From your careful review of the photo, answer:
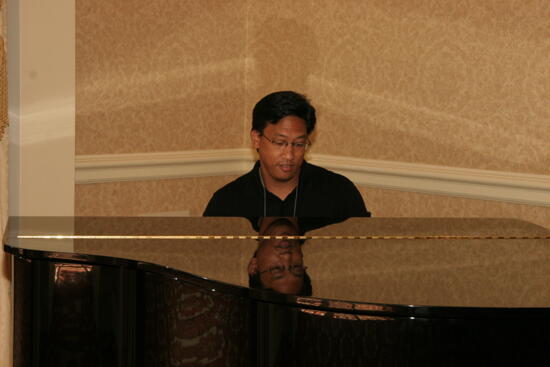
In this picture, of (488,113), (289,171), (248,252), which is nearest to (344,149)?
(488,113)

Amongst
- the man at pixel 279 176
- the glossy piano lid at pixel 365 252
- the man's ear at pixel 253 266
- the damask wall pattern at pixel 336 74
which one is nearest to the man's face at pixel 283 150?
the man at pixel 279 176

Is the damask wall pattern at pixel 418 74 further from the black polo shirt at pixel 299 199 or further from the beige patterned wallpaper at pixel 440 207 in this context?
the black polo shirt at pixel 299 199

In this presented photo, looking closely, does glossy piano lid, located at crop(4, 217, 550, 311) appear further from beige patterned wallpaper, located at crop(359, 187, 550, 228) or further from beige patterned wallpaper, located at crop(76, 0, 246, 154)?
beige patterned wallpaper, located at crop(76, 0, 246, 154)

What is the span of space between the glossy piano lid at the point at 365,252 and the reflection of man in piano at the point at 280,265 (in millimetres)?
22

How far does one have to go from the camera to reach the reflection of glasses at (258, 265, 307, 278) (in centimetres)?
189

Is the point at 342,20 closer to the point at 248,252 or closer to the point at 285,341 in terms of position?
the point at 248,252

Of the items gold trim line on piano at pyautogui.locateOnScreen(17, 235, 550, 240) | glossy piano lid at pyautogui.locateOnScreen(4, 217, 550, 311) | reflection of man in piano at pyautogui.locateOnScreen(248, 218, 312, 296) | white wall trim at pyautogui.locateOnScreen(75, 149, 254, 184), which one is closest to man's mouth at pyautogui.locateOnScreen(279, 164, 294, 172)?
glossy piano lid at pyautogui.locateOnScreen(4, 217, 550, 311)

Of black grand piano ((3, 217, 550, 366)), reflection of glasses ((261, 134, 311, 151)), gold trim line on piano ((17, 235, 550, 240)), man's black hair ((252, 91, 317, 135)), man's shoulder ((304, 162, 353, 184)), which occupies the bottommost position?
black grand piano ((3, 217, 550, 366))

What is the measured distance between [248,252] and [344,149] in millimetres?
2054

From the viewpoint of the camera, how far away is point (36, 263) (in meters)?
1.94

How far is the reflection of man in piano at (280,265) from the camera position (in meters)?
1.78

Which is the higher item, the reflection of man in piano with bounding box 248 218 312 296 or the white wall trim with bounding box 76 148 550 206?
the white wall trim with bounding box 76 148 550 206

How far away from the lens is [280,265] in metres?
1.96

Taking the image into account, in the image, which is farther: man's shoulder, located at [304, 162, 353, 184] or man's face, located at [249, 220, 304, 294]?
man's shoulder, located at [304, 162, 353, 184]
